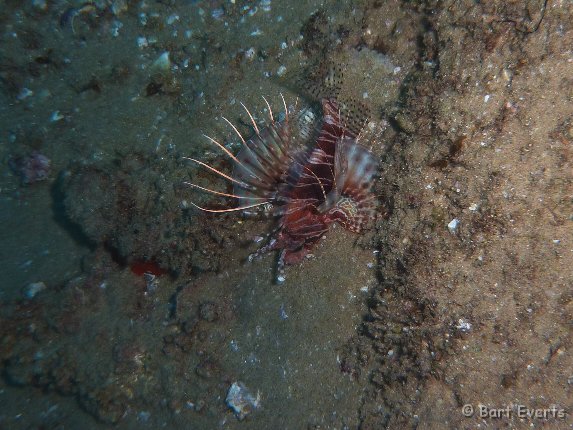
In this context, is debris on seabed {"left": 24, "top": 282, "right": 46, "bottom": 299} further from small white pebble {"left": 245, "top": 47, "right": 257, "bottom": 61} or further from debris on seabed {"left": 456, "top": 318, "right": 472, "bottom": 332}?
debris on seabed {"left": 456, "top": 318, "right": 472, "bottom": 332}

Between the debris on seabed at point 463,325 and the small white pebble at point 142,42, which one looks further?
the small white pebble at point 142,42

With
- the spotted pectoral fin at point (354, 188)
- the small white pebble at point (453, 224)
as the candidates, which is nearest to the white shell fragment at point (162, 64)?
the spotted pectoral fin at point (354, 188)

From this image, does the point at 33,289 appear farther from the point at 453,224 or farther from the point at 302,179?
the point at 453,224

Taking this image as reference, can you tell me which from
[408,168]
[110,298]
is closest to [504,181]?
[408,168]

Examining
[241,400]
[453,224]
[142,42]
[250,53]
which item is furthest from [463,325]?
[142,42]

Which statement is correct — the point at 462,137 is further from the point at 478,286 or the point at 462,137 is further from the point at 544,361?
the point at 544,361

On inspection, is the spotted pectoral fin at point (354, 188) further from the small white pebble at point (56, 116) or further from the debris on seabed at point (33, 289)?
the small white pebble at point (56, 116)
